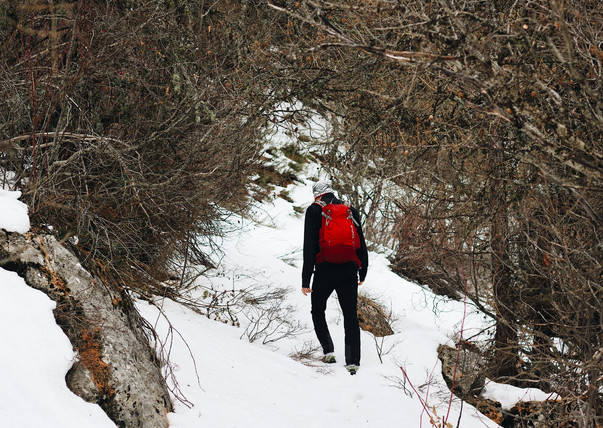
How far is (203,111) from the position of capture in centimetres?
619

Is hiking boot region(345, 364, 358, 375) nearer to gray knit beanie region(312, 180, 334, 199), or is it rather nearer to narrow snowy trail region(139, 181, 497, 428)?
narrow snowy trail region(139, 181, 497, 428)

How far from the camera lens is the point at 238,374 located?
15.9 feet

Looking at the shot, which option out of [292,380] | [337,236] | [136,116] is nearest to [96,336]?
[292,380]

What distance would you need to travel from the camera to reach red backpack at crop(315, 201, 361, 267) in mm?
5480

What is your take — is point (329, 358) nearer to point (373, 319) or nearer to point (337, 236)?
point (337, 236)

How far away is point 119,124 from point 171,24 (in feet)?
4.69

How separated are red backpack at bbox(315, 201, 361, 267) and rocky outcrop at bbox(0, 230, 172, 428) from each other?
2.03 metres

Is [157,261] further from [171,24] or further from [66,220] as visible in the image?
[171,24]

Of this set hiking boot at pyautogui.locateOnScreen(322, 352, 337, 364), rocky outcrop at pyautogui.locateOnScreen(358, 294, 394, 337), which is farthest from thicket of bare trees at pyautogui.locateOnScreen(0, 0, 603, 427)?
rocky outcrop at pyautogui.locateOnScreen(358, 294, 394, 337)

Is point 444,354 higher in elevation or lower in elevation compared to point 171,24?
lower

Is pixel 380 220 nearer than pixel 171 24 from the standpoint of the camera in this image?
No

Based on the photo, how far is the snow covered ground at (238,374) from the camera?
292 cm

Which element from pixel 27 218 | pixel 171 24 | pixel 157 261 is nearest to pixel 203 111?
pixel 171 24

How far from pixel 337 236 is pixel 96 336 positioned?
2552 mm
